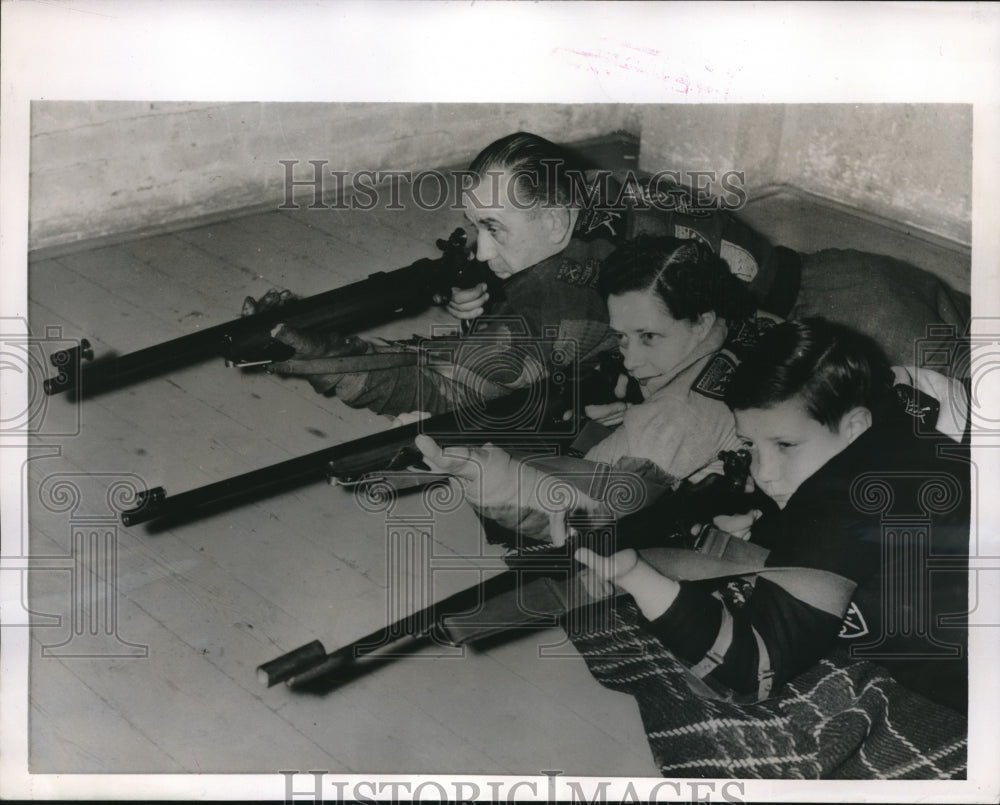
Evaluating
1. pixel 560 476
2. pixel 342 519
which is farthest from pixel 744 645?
pixel 342 519

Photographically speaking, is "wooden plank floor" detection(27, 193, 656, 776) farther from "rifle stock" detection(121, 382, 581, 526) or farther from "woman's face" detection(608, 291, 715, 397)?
"woman's face" detection(608, 291, 715, 397)

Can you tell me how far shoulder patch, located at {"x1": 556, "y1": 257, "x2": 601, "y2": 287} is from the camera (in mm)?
2430

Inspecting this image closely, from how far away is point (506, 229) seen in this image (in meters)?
2.45

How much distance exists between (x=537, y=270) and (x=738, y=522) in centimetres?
66

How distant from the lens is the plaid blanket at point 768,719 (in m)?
2.34

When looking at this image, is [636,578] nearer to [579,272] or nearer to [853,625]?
[853,625]

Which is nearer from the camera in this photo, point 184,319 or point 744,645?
point 744,645

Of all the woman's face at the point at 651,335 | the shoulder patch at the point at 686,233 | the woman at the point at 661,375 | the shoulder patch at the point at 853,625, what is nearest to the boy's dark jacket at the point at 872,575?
the shoulder patch at the point at 853,625

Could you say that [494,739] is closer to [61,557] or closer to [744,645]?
[744,645]

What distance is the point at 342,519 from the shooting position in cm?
239

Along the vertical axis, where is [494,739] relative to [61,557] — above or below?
below

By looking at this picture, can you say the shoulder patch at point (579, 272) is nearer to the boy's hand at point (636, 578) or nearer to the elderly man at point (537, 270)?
the elderly man at point (537, 270)

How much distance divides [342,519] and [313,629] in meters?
0.23

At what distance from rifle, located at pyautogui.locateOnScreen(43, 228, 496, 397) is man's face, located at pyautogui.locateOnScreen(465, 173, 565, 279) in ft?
0.11
